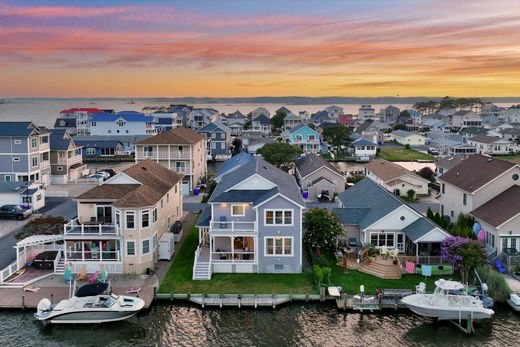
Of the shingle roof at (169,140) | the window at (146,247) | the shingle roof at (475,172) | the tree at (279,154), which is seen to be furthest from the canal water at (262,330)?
the tree at (279,154)

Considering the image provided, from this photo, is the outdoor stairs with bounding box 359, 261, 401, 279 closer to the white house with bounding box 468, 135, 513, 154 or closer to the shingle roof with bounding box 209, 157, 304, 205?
the shingle roof with bounding box 209, 157, 304, 205

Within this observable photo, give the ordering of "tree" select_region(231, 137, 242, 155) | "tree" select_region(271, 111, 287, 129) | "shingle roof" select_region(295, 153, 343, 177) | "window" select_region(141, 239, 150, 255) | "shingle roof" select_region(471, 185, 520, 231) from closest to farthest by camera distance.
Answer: "window" select_region(141, 239, 150, 255) < "shingle roof" select_region(471, 185, 520, 231) < "shingle roof" select_region(295, 153, 343, 177) < "tree" select_region(231, 137, 242, 155) < "tree" select_region(271, 111, 287, 129)

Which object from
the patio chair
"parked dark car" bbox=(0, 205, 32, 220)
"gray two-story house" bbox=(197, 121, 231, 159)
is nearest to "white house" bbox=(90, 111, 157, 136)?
"gray two-story house" bbox=(197, 121, 231, 159)

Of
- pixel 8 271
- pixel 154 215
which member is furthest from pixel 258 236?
pixel 8 271

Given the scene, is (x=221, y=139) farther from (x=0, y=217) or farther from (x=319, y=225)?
(x=319, y=225)

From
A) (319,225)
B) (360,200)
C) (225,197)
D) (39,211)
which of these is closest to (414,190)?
(360,200)

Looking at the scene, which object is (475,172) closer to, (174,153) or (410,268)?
(410,268)
